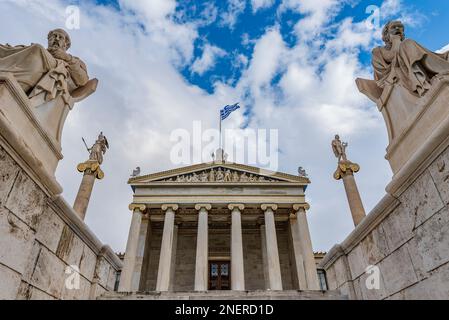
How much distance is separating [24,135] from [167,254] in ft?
64.1

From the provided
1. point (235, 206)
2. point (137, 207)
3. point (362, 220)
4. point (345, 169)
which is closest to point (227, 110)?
point (235, 206)

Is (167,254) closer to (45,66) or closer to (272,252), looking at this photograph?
(272,252)

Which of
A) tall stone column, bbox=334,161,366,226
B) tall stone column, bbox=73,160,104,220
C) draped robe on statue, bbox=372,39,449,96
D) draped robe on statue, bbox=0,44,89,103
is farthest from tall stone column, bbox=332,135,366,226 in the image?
draped robe on statue, bbox=0,44,89,103

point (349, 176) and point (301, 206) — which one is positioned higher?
point (301, 206)

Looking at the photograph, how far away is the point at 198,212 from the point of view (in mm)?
24453

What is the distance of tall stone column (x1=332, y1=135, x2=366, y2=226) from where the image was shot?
50.4ft

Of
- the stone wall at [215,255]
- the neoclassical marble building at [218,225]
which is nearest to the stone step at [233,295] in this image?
the neoclassical marble building at [218,225]

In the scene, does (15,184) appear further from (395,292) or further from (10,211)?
(395,292)

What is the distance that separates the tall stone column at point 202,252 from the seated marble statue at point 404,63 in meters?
18.3

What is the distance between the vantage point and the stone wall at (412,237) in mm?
2750

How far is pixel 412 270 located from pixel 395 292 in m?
0.50

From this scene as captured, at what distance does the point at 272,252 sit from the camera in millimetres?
21141

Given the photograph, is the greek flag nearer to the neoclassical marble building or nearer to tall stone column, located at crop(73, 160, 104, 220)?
the neoclassical marble building

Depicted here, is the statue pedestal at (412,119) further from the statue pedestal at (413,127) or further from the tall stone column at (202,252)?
the tall stone column at (202,252)
